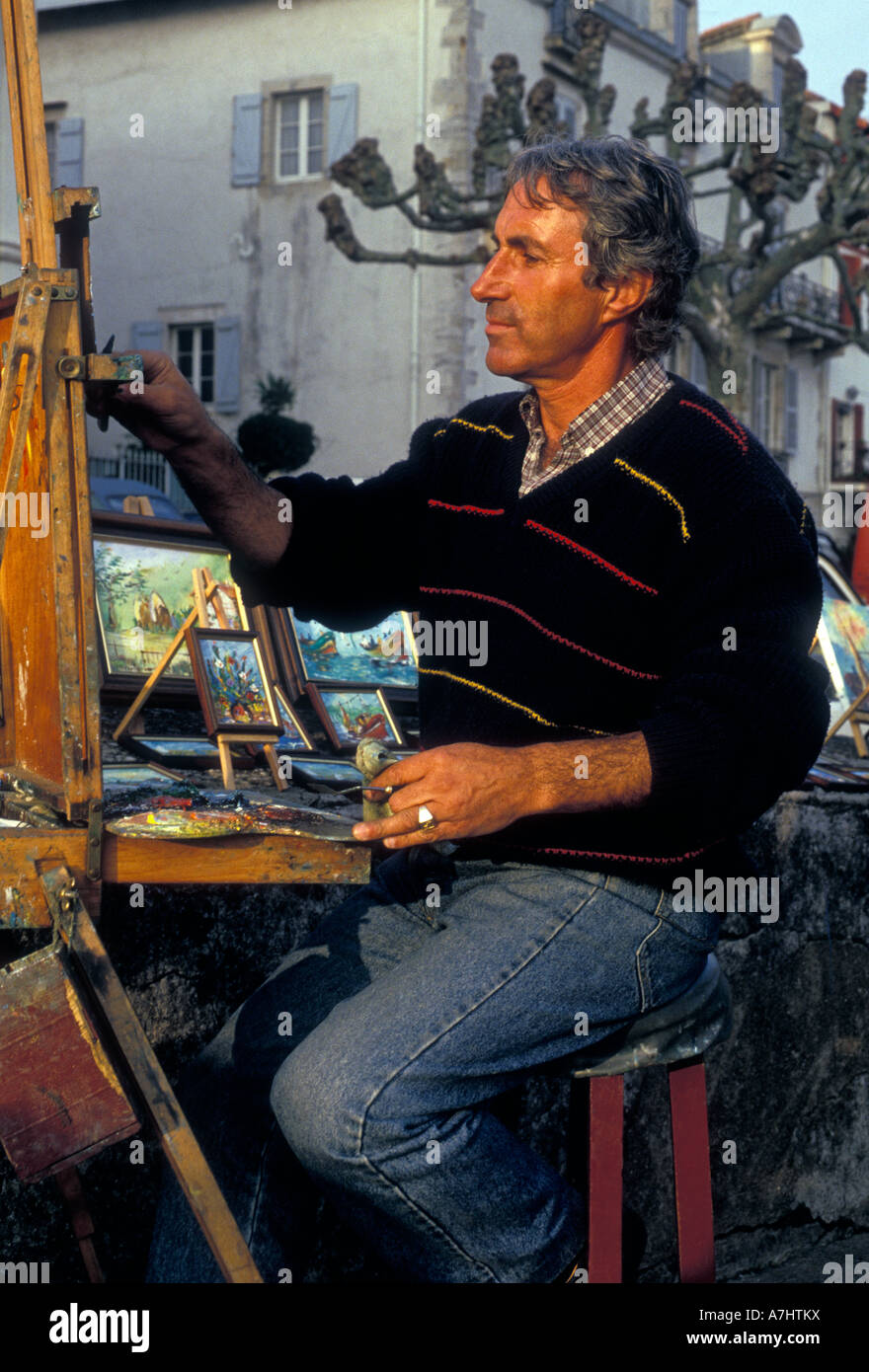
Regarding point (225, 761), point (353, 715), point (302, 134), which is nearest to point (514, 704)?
point (225, 761)

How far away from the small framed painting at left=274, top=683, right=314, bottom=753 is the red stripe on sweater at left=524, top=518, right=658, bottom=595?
154 centimetres

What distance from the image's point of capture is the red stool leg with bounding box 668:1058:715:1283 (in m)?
2.26

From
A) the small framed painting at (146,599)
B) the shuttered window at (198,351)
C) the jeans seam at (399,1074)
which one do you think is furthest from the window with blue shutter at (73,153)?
the jeans seam at (399,1074)

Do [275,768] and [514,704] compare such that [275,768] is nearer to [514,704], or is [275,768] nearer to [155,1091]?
[514,704]

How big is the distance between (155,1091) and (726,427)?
1.23 metres

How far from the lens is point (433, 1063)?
1927mm

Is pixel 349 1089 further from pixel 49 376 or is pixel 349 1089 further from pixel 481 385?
pixel 481 385

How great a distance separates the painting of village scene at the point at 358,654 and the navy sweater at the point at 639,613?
152 cm

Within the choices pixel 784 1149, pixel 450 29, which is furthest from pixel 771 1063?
pixel 450 29

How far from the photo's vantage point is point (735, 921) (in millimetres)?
3625

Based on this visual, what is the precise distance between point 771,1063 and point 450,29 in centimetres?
1640

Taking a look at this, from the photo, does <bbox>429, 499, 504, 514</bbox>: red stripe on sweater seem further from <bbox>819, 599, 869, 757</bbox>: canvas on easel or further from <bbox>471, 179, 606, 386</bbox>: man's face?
<bbox>819, 599, 869, 757</bbox>: canvas on easel

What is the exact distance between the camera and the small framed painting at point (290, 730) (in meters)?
3.72

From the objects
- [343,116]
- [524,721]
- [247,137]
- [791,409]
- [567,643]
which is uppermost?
[343,116]
